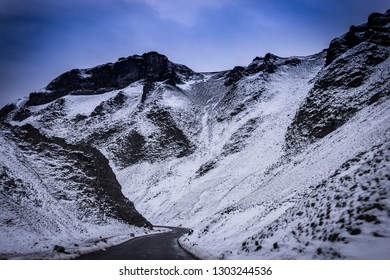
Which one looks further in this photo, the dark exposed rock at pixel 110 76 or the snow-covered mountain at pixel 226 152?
the dark exposed rock at pixel 110 76

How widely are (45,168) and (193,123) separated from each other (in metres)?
72.4

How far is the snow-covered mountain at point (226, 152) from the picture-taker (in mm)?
10953

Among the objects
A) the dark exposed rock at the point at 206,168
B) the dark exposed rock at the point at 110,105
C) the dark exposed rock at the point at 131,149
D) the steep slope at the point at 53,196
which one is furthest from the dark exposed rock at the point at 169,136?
the steep slope at the point at 53,196

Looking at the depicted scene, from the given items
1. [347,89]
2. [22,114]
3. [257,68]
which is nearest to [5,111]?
[22,114]

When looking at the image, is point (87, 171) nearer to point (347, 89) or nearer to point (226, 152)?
point (347, 89)

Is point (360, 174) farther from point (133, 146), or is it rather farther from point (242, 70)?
point (242, 70)

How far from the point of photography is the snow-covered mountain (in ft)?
35.9

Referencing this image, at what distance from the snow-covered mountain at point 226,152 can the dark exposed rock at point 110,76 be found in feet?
1.98

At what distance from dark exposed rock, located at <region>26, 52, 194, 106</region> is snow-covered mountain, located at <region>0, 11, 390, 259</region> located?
603 mm

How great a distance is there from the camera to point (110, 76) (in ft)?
494

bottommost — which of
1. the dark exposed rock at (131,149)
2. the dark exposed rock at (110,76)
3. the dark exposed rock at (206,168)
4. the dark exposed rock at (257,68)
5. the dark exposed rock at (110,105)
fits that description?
the dark exposed rock at (206,168)

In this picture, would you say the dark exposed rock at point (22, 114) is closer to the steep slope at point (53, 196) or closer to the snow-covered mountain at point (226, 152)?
the snow-covered mountain at point (226, 152)
